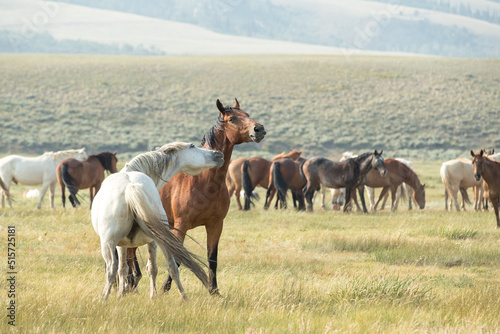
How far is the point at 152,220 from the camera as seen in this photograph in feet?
16.5

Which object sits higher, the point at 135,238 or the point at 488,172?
the point at 135,238

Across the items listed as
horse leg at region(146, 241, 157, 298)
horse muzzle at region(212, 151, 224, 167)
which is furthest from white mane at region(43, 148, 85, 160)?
horse leg at region(146, 241, 157, 298)

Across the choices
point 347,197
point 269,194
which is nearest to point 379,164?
point 347,197

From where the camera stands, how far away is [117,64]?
7238cm

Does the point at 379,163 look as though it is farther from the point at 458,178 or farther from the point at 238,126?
the point at 238,126

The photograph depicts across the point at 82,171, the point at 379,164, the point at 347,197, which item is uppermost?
the point at 379,164

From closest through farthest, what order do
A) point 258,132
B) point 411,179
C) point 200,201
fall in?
point 258,132
point 200,201
point 411,179

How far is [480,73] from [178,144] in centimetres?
6993

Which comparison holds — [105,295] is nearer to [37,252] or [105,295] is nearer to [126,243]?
[126,243]

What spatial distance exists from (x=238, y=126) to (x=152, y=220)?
191 centimetres

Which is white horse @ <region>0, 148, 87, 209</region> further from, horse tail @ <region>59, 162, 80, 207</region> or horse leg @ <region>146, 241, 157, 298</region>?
horse leg @ <region>146, 241, 157, 298</region>

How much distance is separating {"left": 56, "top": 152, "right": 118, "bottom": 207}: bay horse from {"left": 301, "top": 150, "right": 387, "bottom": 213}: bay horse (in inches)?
240

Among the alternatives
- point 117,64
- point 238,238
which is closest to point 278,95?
point 117,64

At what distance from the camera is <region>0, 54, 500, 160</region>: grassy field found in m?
47.5
